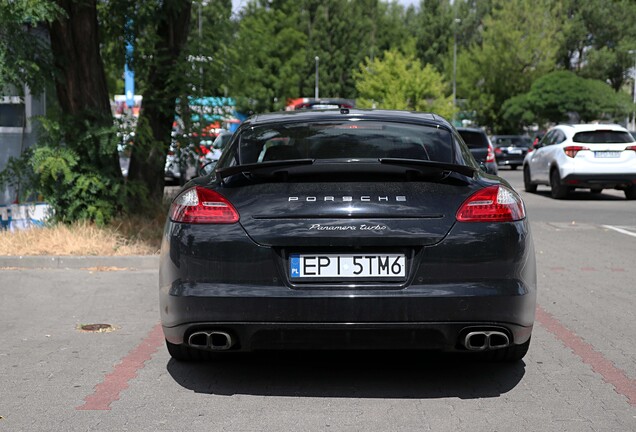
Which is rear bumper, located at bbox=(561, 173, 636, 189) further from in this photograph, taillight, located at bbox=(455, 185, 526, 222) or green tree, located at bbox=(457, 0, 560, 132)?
green tree, located at bbox=(457, 0, 560, 132)

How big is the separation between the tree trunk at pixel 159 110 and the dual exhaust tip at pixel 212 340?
7267mm

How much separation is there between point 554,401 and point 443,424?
0.78 m

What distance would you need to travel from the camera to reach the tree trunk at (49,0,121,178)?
40.0 feet

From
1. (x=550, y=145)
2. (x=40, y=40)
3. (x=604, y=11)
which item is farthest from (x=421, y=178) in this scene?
(x=604, y=11)

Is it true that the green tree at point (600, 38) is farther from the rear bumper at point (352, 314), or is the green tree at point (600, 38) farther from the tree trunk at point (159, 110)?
the rear bumper at point (352, 314)

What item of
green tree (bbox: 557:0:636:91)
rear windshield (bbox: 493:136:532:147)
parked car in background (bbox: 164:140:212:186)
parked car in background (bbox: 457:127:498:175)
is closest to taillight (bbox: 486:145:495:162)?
parked car in background (bbox: 457:127:498:175)

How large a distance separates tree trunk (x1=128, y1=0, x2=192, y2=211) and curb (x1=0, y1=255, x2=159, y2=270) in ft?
5.76

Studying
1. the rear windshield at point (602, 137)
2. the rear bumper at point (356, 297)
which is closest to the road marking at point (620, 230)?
the rear windshield at point (602, 137)

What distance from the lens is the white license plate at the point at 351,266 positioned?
5.20 m

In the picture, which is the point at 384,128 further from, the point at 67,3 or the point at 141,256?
the point at 67,3

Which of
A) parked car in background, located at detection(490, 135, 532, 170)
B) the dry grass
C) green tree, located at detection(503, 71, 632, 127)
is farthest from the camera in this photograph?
green tree, located at detection(503, 71, 632, 127)

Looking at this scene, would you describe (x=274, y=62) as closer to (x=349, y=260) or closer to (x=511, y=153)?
(x=511, y=153)

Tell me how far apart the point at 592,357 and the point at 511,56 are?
6960 centimetres

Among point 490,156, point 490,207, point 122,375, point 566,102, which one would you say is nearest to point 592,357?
point 490,207
